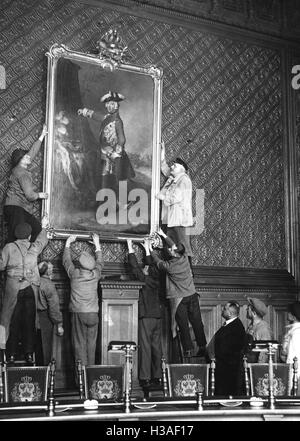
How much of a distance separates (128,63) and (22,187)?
8.85 ft

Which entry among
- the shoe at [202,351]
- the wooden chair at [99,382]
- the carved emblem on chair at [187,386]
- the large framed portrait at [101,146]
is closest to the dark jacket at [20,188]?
the large framed portrait at [101,146]

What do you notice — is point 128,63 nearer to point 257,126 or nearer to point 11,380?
point 257,126

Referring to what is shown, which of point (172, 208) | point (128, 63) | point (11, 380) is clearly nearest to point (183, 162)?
point (172, 208)

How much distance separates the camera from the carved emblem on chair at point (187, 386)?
637 centimetres

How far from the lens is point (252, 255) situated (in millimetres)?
11469

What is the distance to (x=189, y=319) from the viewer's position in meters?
9.67

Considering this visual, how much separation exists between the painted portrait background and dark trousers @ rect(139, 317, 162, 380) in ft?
5.06

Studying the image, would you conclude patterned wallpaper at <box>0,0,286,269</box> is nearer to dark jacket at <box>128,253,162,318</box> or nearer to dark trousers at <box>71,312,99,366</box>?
dark jacket at <box>128,253,162,318</box>

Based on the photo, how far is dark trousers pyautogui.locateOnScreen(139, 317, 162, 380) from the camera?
9047 mm

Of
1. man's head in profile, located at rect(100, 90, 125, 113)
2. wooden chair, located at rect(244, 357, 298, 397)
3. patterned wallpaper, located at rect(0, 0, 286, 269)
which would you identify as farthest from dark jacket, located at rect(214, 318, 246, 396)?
man's head in profile, located at rect(100, 90, 125, 113)

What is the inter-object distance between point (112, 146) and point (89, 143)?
0.39 m

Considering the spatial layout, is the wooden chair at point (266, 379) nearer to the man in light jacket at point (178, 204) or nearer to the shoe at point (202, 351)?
the shoe at point (202, 351)

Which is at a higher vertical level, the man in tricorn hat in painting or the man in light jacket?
the man in tricorn hat in painting

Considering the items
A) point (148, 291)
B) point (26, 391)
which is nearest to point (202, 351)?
point (148, 291)
